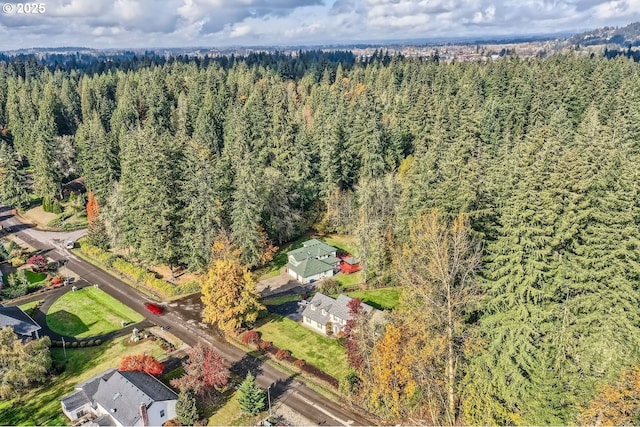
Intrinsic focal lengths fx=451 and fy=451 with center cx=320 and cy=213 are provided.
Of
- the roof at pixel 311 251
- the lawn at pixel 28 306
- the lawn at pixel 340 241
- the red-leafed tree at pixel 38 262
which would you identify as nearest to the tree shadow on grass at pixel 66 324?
the lawn at pixel 28 306

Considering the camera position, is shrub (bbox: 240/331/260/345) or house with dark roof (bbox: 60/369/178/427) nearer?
house with dark roof (bbox: 60/369/178/427)

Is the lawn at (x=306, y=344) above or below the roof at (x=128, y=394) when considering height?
below

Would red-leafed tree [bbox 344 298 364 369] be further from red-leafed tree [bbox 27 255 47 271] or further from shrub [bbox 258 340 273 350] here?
red-leafed tree [bbox 27 255 47 271]

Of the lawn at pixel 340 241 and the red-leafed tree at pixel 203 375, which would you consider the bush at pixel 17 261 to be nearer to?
the red-leafed tree at pixel 203 375

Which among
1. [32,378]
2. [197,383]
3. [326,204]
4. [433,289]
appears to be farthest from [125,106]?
[433,289]

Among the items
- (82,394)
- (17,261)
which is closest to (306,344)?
(82,394)

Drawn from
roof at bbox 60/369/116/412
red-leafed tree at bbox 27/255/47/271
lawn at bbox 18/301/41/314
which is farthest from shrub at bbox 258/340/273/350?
red-leafed tree at bbox 27/255/47/271

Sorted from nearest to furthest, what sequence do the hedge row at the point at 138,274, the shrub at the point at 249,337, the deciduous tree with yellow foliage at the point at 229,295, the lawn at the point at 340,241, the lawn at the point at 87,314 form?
the deciduous tree with yellow foliage at the point at 229,295 → the shrub at the point at 249,337 → the lawn at the point at 87,314 → the hedge row at the point at 138,274 → the lawn at the point at 340,241
